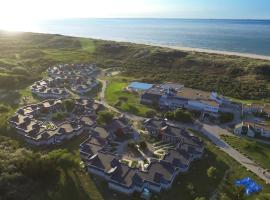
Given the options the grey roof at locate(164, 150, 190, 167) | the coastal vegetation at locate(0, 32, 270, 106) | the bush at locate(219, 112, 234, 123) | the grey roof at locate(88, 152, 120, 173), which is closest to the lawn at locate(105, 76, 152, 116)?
the coastal vegetation at locate(0, 32, 270, 106)

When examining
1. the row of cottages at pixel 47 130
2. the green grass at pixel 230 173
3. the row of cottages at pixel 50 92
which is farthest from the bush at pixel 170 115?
the row of cottages at pixel 50 92

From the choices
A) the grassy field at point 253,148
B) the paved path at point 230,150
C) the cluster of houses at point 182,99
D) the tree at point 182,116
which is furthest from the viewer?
the cluster of houses at point 182,99

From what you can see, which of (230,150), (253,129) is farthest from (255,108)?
(230,150)

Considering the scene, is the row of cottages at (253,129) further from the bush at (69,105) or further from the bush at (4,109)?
Answer: the bush at (4,109)

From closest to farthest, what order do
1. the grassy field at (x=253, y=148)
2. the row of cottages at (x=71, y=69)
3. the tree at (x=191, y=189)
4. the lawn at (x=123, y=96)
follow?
the tree at (x=191, y=189)
the grassy field at (x=253, y=148)
the lawn at (x=123, y=96)
the row of cottages at (x=71, y=69)

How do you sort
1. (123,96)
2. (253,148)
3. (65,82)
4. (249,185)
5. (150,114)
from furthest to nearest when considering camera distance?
(65,82) < (123,96) < (150,114) < (253,148) < (249,185)

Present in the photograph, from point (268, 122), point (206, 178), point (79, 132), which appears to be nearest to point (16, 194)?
point (79, 132)

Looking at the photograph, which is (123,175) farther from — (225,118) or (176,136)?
(225,118)

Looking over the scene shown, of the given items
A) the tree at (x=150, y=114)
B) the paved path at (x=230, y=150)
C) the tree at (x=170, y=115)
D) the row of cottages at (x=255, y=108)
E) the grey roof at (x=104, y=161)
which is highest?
the row of cottages at (x=255, y=108)
